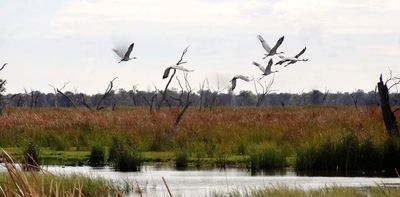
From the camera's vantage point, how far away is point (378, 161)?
1961 cm

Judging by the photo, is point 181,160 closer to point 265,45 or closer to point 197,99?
point 265,45

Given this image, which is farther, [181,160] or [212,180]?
[181,160]

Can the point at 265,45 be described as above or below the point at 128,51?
below

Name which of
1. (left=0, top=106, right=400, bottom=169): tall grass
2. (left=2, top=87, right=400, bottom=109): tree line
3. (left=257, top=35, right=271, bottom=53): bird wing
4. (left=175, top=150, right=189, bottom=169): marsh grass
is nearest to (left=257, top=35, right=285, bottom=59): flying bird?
(left=257, top=35, right=271, bottom=53): bird wing

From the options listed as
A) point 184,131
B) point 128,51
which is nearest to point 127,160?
point 184,131

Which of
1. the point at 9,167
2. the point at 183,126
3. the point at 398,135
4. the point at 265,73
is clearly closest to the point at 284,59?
the point at 265,73

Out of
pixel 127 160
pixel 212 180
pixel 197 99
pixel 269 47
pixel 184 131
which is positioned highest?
pixel 197 99

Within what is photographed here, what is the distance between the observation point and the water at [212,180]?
49.6 ft

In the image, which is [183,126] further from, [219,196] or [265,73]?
[219,196]

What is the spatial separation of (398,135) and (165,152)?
22.4ft

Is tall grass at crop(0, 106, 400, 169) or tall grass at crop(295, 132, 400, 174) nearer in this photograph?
tall grass at crop(295, 132, 400, 174)

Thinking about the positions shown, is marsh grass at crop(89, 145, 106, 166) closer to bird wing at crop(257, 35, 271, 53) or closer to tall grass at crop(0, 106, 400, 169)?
tall grass at crop(0, 106, 400, 169)

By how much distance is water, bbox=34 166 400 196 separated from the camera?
15.1m

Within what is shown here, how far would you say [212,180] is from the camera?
56.4 ft
